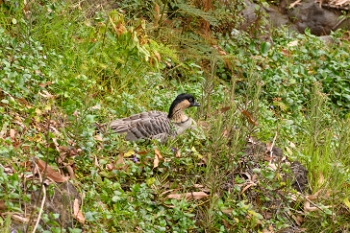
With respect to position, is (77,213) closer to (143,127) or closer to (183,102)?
(143,127)

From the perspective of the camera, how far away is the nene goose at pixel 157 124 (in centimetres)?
682

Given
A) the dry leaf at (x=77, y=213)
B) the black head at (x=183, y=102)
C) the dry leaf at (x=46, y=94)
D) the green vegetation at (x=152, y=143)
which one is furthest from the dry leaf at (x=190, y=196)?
the dry leaf at (x=46, y=94)

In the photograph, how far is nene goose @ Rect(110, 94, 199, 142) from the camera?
22.4 ft

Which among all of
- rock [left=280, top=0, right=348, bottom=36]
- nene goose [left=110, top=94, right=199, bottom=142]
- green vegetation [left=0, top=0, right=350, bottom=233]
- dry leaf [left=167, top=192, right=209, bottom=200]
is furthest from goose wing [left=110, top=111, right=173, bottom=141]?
rock [left=280, top=0, right=348, bottom=36]

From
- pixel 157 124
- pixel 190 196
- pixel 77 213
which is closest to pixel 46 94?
pixel 157 124

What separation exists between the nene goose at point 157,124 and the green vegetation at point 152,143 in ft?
0.41

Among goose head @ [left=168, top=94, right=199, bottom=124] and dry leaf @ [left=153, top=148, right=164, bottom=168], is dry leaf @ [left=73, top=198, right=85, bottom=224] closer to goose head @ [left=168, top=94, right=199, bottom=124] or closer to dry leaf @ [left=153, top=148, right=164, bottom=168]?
dry leaf @ [left=153, top=148, right=164, bottom=168]

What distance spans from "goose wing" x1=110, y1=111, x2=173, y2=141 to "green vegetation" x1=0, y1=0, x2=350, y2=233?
0.13 metres

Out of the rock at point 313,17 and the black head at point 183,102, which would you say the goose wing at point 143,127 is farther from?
the rock at point 313,17

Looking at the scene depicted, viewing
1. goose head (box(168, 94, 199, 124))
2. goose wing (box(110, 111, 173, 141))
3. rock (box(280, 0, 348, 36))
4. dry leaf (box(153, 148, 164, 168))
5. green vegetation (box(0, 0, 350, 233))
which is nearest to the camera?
green vegetation (box(0, 0, 350, 233))

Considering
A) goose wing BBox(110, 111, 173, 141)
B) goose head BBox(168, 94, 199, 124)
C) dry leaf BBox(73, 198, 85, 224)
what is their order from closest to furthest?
1. dry leaf BBox(73, 198, 85, 224)
2. goose wing BBox(110, 111, 173, 141)
3. goose head BBox(168, 94, 199, 124)

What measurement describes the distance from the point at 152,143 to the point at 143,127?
19 cm

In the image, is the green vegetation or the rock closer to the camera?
the green vegetation

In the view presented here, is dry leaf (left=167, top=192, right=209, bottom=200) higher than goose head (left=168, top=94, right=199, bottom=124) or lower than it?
lower
